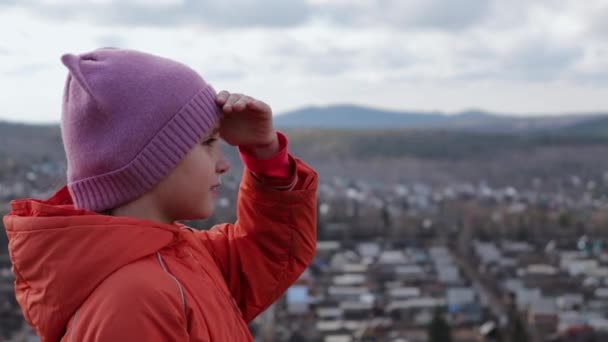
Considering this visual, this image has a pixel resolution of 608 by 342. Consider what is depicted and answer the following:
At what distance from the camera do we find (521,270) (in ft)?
64.1

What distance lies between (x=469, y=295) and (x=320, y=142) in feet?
95.2

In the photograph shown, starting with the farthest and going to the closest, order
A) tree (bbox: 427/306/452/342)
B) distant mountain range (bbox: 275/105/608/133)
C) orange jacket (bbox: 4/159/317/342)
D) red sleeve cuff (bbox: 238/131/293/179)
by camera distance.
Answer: distant mountain range (bbox: 275/105/608/133), tree (bbox: 427/306/452/342), red sleeve cuff (bbox: 238/131/293/179), orange jacket (bbox: 4/159/317/342)

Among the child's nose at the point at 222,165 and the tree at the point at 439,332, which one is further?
the tree at the point at 439,332

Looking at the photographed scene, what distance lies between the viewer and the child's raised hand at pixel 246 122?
1.08 meters

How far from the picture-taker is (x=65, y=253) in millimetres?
923

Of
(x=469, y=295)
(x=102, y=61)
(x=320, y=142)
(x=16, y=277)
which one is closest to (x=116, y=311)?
(x=16, y=277)

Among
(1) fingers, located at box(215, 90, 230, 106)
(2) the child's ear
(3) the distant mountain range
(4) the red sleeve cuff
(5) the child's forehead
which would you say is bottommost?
(3) the distant mountain range

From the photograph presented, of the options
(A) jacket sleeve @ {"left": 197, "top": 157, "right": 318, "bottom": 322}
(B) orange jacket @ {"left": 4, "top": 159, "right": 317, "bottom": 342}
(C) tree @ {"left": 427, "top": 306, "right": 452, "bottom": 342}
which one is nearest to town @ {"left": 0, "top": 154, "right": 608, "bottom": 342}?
(C) tree @ {"left": 427, "top": 306, "right": 452, "bottom": 342}

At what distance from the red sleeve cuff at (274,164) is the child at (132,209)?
12 mm

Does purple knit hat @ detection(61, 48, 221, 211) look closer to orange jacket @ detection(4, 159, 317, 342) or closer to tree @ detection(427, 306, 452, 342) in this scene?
orange jacket @ detection(4, 159, 317, 342)

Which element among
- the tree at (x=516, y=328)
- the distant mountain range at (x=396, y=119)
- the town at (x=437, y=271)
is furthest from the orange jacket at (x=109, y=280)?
the distant mountain range at (x=396, y=119)

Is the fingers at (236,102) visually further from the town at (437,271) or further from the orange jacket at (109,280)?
the town at (437,271)

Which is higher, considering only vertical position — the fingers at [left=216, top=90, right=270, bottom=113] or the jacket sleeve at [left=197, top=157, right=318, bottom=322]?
the fingers at [left=216, top=90, right=270, bottom=113]

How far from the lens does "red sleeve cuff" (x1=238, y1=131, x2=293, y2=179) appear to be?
3.96 feet
